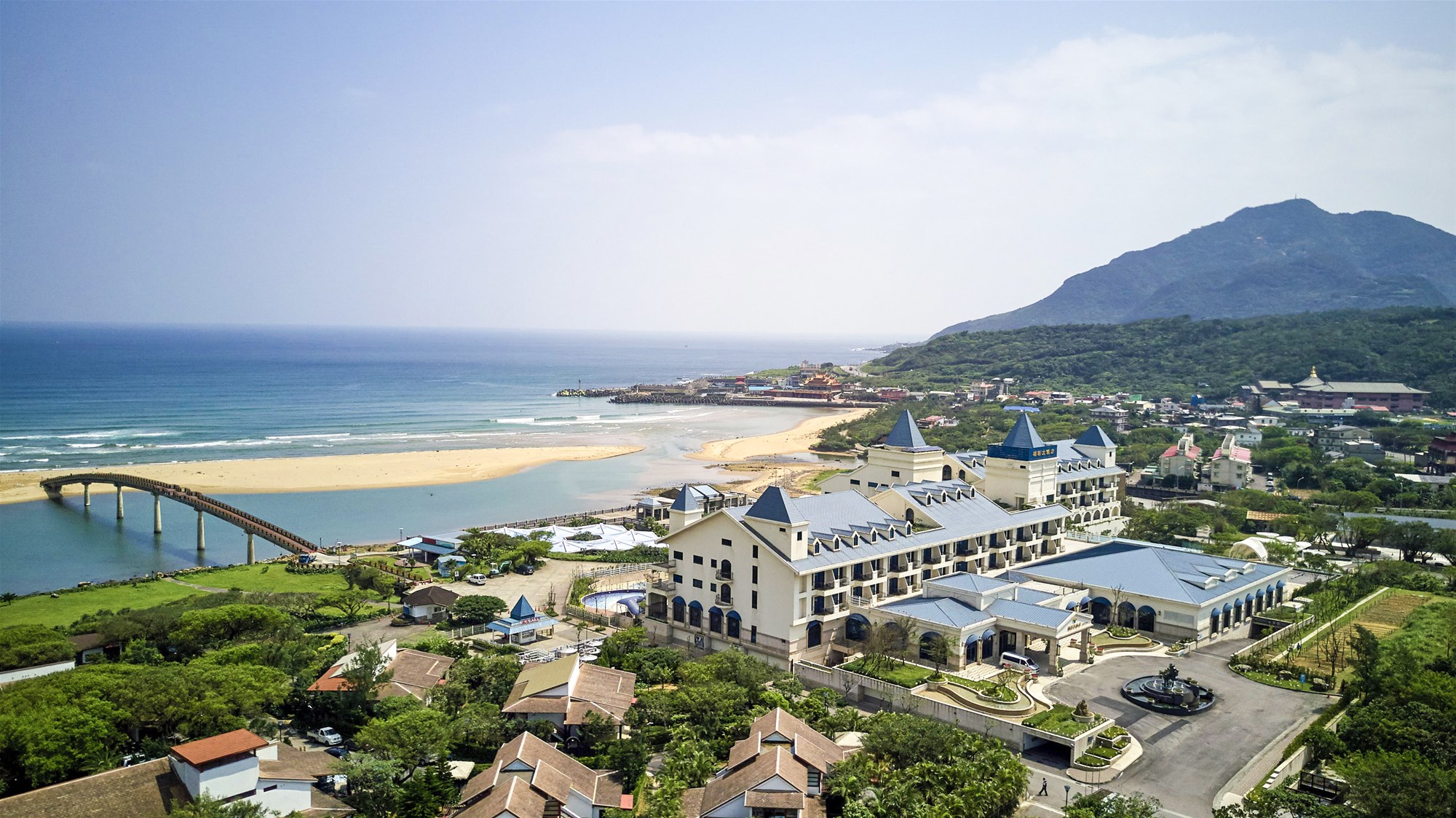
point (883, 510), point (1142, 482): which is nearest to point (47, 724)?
point (883, 510)

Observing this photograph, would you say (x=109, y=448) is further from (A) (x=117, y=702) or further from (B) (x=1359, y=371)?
(B) (x=1359, y=371)

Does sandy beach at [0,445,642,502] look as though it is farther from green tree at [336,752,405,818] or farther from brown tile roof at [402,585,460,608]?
green tree at [336,752,405,818]

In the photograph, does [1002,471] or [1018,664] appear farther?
[1002,471]

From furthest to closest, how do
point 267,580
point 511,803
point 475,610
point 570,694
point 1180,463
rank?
1. point 1180,463
2. point 267,580
3. point 475,610
4. point 570,694
5. point 511,803

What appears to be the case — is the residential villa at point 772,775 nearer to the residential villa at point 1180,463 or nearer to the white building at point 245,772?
the white building at point 245,772

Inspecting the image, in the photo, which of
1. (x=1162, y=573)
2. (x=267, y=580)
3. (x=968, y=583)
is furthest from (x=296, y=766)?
(x=1162, y=573)

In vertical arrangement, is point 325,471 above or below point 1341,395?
below

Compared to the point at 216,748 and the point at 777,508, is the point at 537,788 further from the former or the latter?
the point at 777,508

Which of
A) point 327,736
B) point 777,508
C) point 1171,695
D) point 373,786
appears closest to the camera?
point 373,786

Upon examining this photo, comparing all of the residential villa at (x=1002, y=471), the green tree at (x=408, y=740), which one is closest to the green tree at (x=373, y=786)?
the green tree at (x=408, y=740)
